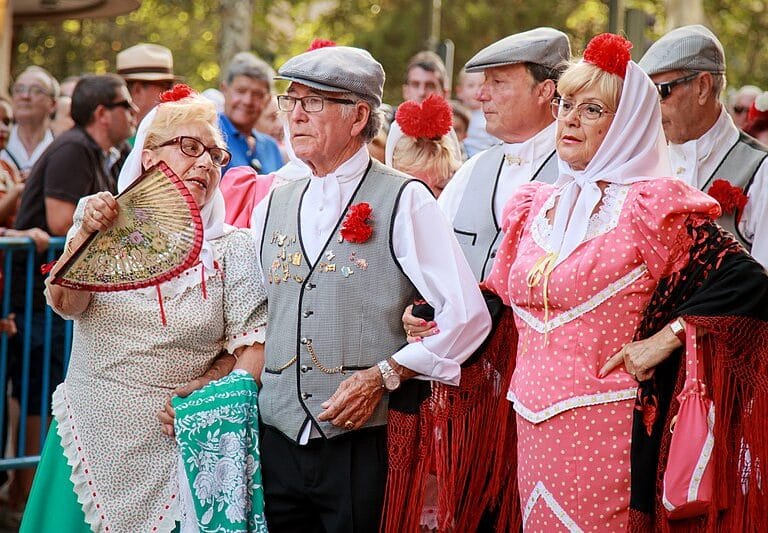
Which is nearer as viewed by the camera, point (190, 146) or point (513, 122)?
point (190, 146)

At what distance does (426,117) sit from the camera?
5.25 metres

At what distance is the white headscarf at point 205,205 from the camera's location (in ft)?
13.6

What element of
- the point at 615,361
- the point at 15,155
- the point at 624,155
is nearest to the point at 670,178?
the point at 624,155

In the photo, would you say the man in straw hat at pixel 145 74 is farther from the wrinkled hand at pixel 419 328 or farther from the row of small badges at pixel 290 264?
the wrinkled hand at pixel 419 328

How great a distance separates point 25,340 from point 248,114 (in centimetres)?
205

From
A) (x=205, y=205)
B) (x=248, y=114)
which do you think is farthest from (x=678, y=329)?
(x=248, y=114)

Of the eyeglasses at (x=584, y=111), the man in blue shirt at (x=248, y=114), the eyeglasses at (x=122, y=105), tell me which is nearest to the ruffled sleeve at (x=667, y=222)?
the eyeglasses at (x=584, y=111)

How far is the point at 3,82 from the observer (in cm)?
1351

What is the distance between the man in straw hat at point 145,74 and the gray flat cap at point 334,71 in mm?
4202

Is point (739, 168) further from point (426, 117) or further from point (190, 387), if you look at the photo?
point (190, 387)

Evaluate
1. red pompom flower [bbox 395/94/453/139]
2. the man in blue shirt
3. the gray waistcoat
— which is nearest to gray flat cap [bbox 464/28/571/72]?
red pompom flower [bbox 395/94/453/139]

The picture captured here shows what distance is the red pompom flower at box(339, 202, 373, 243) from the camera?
3.89m

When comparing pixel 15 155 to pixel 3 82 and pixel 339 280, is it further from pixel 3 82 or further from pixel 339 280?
pixel 339 280

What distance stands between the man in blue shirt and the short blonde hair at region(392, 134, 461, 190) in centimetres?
199
